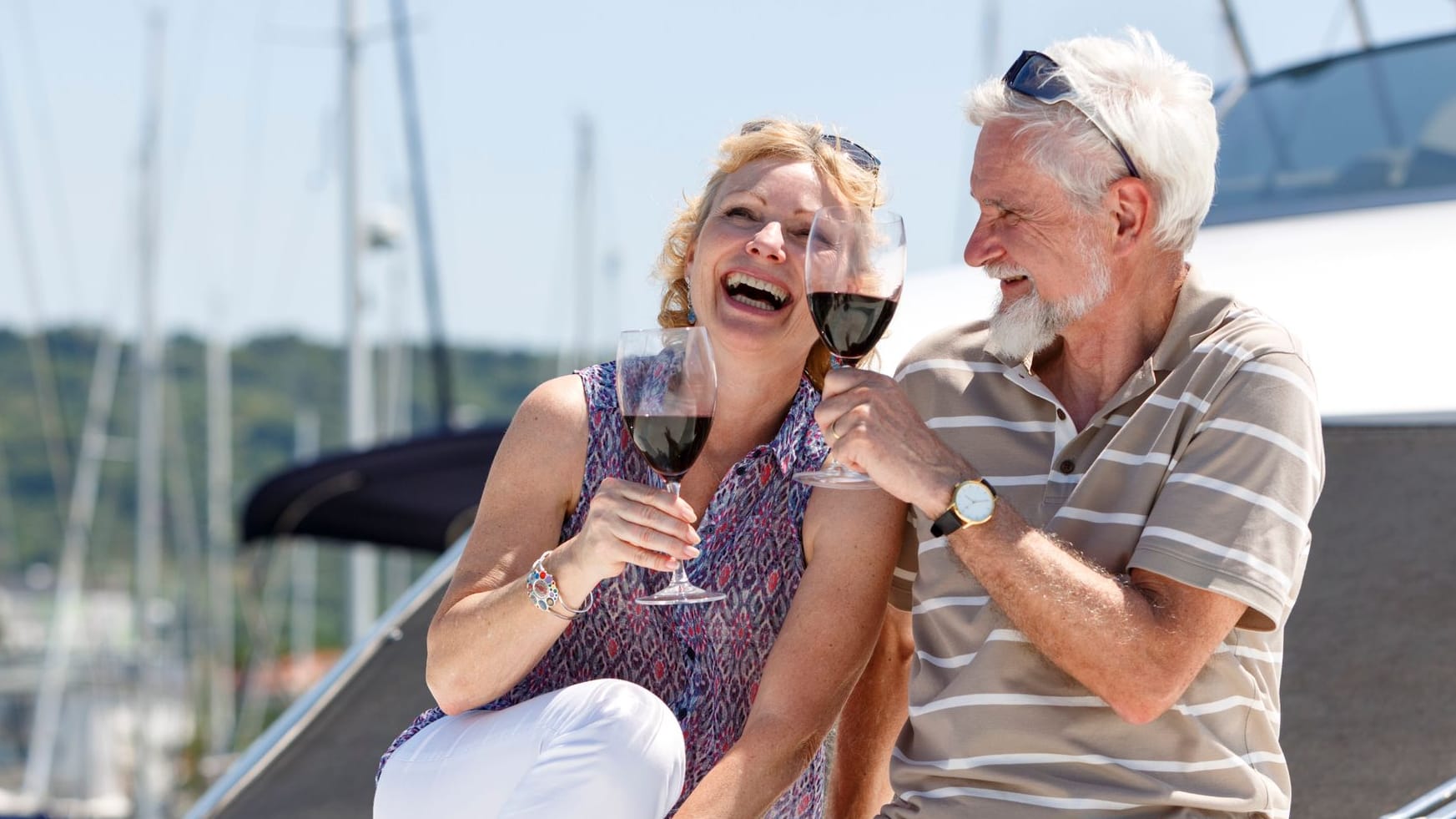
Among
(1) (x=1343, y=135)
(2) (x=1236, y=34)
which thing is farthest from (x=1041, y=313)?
(2) (x=1236, y=34)

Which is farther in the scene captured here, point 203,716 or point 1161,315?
point 203,716

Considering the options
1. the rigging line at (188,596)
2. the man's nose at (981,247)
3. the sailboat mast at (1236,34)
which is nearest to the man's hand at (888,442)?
the man's nose at (981,247)

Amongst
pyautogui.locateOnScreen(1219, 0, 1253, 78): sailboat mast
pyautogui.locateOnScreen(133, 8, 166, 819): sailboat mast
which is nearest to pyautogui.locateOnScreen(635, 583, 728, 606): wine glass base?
pyautogui.locateOnScreen(1219, 0, 1253, 78): sailboat mast

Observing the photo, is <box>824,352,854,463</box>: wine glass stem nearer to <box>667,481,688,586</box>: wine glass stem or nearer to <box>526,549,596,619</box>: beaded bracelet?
<box>667,481,688,586</box>: wine glass stem

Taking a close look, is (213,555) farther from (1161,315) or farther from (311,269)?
(1161,315)

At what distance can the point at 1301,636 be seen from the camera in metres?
3.33

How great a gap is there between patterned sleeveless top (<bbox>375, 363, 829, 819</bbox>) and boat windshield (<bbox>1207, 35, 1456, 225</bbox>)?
2.42 m

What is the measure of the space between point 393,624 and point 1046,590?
7.91 ft

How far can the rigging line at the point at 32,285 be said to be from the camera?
14.6 m

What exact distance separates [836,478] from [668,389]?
29cm

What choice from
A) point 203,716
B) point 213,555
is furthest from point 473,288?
point 203,716

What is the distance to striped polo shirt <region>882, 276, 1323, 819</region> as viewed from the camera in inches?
88.4

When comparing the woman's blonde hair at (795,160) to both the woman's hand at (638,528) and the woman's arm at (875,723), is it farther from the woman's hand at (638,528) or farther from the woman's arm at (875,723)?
the woman's hand at (638,528)

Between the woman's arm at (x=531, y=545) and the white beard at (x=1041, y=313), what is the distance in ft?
2.01
